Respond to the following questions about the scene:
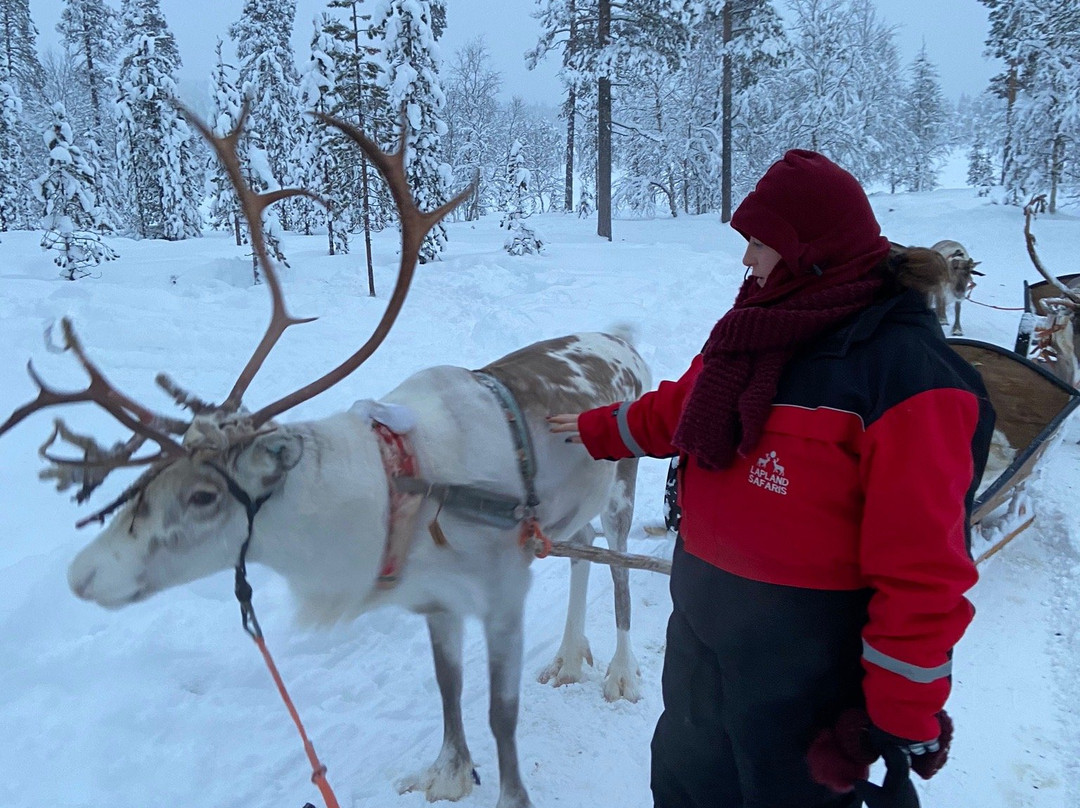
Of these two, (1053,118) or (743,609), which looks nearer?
(743,609)

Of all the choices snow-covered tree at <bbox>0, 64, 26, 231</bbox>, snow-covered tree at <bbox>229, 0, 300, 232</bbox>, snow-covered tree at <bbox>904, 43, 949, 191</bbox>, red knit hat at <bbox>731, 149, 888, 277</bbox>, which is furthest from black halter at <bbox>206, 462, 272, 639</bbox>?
snow-covered tree at <bbox>904, 43, 949, 191</bbox>

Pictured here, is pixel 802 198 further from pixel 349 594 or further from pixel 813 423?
pixel 349 594

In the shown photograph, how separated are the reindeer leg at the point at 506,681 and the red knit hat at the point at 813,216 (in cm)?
151

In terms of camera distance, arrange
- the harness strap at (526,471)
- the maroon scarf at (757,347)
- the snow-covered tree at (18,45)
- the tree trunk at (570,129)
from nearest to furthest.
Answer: the maroon scarf at (757,347), the harness strap at (526,471), the tree trunk at (570,129), the snow-covered tree at (18,45)

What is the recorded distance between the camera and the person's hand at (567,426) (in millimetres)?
2521

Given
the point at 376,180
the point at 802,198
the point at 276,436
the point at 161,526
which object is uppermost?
the point at 376,180

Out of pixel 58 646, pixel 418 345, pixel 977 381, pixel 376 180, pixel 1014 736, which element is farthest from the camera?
pixel 376 180

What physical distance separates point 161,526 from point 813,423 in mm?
1684

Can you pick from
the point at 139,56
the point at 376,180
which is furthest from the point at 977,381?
the point at 139,56

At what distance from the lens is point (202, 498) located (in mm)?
1857

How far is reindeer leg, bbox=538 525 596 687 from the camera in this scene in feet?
10.8

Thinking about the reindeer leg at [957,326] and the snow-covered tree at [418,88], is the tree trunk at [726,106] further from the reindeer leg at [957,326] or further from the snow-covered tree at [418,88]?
the reindeer leg at [957,326]

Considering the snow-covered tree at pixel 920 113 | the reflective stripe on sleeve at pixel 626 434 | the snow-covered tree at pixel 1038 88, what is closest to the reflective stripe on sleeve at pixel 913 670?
the reflective stripe on sleeve at pixel 626 434

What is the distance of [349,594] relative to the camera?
6.96ft
